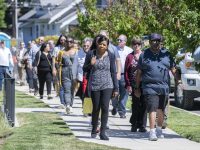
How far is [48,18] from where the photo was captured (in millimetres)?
71938


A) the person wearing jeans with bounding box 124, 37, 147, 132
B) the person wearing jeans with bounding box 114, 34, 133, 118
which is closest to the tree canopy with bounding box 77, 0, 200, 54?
the person wearing jeans with bounding box 124, 37, 147, 132

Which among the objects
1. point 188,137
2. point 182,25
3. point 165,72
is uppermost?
point 182,25

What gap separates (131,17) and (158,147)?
42.5ft

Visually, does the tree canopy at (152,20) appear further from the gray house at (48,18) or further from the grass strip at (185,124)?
the gray house at (48,18)

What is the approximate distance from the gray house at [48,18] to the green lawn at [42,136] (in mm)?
45045

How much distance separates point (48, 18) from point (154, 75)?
197ft

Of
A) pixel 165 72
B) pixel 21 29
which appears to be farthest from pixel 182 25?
pixel 21 29

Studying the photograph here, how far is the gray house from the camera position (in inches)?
2653

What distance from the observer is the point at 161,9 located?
14781mm

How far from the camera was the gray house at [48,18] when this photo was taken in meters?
67.4

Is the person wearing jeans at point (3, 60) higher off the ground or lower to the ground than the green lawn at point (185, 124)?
higher

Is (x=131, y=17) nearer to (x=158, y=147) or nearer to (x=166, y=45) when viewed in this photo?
(x=166, y=45)

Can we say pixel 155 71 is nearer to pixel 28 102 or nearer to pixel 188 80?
pixel 188 80

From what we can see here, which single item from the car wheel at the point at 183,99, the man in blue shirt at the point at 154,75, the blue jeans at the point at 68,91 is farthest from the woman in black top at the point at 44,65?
the man in blue shirt at the point at 154,75
